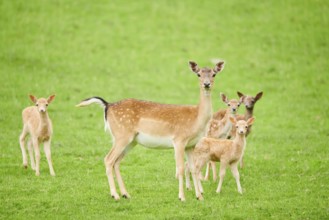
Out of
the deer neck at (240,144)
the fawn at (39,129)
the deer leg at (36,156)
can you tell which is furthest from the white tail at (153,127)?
the fawn at (39,129)

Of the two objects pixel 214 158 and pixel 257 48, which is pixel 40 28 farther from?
pixel 214 158

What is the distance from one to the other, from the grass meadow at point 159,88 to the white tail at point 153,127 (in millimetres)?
850

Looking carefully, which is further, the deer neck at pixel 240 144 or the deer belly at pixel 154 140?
the deer neck at pixel 240 144

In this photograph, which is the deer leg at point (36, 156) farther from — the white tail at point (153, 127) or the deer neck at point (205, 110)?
the deer neck at point (205, 110)

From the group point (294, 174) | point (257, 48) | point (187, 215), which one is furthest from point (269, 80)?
point (187, 215)

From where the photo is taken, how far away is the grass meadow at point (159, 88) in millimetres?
12062

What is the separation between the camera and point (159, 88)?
24.5 metres

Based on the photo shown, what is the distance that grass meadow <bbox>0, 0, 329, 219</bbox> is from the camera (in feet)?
39.6

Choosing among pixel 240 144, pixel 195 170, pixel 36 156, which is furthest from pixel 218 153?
pixel 36 156

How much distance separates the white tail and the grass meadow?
0.85m

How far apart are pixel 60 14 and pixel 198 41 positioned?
685cm

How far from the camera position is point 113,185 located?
40.3 feet

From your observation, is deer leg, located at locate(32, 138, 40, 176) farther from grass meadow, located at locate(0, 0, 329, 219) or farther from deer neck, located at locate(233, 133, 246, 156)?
deer neck, located at locate(233, 133, 246, 156)

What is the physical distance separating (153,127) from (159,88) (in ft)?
40.0
